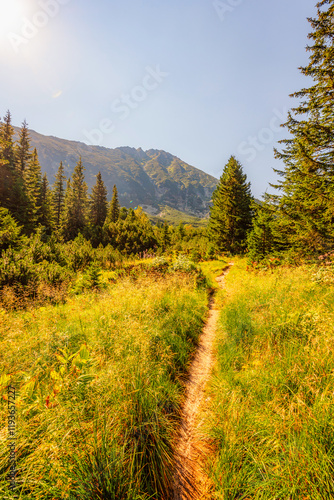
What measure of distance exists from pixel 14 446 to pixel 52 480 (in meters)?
0.46

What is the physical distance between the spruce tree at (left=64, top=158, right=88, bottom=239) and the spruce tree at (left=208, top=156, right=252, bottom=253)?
23.3m

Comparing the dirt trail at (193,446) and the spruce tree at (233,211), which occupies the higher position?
the spruce tree at (233,211)

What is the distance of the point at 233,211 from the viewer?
2211cm

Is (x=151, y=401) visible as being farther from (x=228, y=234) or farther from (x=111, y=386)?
(x=228, y=234)

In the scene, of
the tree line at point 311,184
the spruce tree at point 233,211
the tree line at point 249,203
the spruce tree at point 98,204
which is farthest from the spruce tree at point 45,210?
the tree line at point 311,184

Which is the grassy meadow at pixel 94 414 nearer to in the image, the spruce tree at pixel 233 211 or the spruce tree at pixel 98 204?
the spruce tree at pixel 233 211

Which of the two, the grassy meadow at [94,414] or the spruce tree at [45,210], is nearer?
the grassy meadow at [94,414]

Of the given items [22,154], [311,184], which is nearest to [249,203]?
[311,184]

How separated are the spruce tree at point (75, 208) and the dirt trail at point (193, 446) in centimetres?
3170

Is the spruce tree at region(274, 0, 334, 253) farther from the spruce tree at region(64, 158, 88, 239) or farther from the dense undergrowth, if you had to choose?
the spruce tree at region(64, 158, 88, 239)

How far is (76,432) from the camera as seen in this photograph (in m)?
1.88

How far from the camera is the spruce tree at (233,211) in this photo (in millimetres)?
21656

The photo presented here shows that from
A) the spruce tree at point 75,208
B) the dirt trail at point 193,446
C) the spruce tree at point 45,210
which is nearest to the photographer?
the dirt trail at point 193,446

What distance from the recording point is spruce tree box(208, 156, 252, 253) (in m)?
21.7
